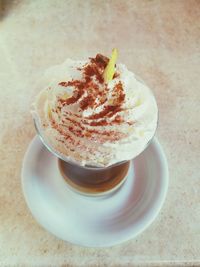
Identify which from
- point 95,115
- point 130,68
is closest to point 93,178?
point 95,115

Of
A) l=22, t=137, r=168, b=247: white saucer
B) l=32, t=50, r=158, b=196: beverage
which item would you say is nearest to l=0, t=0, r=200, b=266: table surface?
l=22, t=137, r=168, b=247: white saucer

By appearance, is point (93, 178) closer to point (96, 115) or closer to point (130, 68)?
point (96, 115)

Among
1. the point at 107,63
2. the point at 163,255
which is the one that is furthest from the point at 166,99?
the point at 163,255

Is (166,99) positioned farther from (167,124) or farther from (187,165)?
(187,165)

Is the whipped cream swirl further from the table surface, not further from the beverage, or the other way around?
the table surface

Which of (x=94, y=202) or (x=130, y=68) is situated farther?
(x=130, y=68)

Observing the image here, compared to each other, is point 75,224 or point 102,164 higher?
point 102,164
